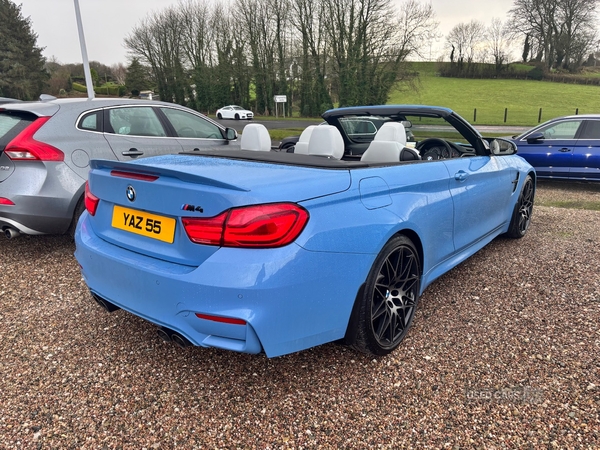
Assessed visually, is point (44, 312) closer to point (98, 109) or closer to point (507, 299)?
point (98, 109)

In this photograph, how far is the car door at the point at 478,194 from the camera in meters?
3.12

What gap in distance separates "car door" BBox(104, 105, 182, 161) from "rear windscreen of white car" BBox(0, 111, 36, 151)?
0.71m

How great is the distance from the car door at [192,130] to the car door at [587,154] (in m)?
6.78

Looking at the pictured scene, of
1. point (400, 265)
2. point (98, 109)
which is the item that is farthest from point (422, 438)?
point (98, 109)

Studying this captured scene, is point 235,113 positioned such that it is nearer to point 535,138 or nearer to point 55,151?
point 535,138

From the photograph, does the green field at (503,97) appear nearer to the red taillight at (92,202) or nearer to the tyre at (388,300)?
the tyre at (388,300)

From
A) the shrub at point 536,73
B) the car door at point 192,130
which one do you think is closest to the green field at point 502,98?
the shrub at point 536,73

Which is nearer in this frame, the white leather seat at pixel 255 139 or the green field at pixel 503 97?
the white leather seat at pixel 255 139

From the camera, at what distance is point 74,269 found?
392 centimetres

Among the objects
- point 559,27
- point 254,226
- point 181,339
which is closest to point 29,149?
point 181,339

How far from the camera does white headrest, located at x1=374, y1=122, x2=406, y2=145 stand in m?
3.38

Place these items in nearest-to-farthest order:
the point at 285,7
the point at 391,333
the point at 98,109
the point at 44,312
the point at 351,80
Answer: the point at 391,333 → the point at 44,312 → the point at 98,109 → the point at 351,80 → the point at 285,7

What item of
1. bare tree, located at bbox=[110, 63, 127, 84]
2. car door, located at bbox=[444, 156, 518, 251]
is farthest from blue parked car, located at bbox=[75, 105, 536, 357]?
bare tree, located at bbox=[110, 63, 127, 84]

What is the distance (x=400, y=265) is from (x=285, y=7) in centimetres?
3939
